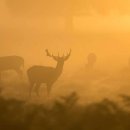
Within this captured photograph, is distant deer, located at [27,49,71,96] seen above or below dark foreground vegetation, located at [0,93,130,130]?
above

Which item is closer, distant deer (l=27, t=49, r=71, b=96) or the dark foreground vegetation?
the dark foreground vegetation

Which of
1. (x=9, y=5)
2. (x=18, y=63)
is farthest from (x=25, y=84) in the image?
(x=9, y=5)

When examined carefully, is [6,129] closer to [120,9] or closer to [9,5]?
[9,5]

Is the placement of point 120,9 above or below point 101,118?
above

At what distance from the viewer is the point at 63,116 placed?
10219 millimetres

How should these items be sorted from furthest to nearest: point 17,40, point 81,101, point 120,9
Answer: point 120,9 → point 17,40 → point 81,101

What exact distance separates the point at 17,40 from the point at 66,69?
12.1 m

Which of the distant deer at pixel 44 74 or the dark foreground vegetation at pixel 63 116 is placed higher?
the distant deer at pixel 44 74

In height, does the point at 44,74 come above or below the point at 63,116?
above

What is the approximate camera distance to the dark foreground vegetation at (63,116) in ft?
31.8

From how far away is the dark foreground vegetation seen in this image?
9.70 meters

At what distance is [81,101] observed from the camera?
12.0 m

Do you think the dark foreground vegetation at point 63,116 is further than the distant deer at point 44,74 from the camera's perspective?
No

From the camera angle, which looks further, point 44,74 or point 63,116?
point 44,74
